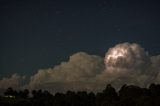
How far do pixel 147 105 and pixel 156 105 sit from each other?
4808 mm

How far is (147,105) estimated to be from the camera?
19588 cm

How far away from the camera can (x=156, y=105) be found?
7667 inches
